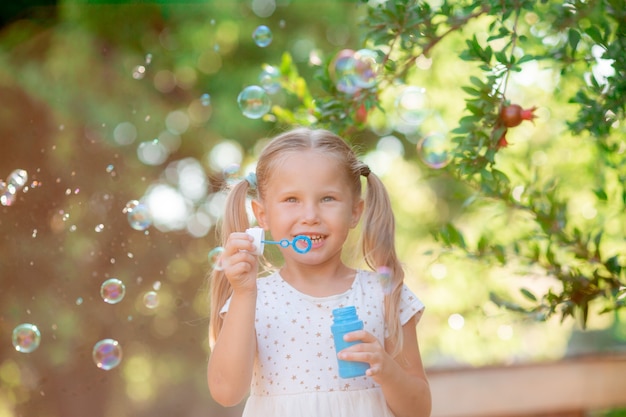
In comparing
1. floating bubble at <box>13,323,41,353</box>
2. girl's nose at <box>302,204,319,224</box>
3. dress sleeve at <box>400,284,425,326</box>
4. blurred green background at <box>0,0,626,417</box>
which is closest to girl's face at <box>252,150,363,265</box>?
girl's nose at <box>302,204,319,224</box>

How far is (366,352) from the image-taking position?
5.81ft

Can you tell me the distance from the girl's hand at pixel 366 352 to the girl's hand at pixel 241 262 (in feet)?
0.87

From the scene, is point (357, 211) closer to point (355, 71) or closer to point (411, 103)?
point (355, 71)

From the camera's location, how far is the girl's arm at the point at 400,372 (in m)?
1.77

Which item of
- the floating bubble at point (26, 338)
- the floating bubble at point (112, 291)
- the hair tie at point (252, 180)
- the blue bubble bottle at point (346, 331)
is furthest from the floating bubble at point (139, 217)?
the blue bubble bottle at point (346, 331)

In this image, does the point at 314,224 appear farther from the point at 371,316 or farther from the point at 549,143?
the point at 549,143

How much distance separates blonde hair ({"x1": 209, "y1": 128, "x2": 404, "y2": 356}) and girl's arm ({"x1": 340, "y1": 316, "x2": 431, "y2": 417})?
5 cm

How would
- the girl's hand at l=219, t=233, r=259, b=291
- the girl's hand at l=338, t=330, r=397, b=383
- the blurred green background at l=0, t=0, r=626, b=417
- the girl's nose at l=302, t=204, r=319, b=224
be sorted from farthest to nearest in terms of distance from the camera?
the blurred green background at l=0, t=0, r=626, b=417, the girl's nose at l=302, t=204, r=319, b=224, the girl's hand at l=219, t=233, r=259, b=291, the girl's hand at l=338, t=330, r=397, b=383

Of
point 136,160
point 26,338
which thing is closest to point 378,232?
point 26,338

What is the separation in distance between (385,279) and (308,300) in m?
0.22

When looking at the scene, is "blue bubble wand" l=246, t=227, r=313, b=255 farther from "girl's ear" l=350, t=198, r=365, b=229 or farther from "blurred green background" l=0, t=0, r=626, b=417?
"blurred green background" l=0, t=0, r=626, b=417

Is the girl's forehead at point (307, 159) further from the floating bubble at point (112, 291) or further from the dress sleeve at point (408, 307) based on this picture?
the floating bubble at point (112, 291)

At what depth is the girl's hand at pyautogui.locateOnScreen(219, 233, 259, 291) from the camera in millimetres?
1859

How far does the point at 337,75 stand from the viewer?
2.70 m
